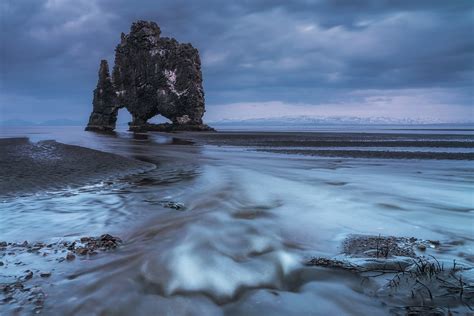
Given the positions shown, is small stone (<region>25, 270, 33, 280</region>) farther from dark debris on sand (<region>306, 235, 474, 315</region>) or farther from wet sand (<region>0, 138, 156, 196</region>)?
wet sand (<region>0, 138, 156, 196</region>)

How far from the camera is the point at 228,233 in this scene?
23.4ft

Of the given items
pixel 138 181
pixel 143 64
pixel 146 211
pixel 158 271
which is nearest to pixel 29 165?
pixel 138 181

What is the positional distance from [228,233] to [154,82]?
80.4 metres

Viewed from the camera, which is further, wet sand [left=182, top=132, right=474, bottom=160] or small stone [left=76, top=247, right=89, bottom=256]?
wet sand [left=182, top=132, right=474, bottom=160]

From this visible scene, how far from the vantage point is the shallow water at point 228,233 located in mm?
4348

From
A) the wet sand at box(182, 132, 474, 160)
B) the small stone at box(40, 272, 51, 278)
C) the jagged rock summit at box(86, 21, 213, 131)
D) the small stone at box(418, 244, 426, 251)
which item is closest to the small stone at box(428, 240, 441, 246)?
the small stone at box(418, 244, 426, 251)

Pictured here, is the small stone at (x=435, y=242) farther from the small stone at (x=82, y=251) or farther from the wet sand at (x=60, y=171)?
the wet sand at (x=60, y=171)

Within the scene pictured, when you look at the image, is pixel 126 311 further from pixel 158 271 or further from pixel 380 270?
pixel 380 270

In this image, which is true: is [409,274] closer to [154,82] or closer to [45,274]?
[45,274]

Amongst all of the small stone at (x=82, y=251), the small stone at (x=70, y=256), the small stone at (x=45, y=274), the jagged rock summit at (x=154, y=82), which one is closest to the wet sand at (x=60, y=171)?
the small stone at (x=82, y=251)

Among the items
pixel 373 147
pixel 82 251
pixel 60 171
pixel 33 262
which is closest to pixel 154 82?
pixel 373 147

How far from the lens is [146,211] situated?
29.7 feet

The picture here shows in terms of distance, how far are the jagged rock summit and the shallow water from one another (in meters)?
66.6

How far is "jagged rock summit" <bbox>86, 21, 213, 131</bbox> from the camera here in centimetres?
7894
